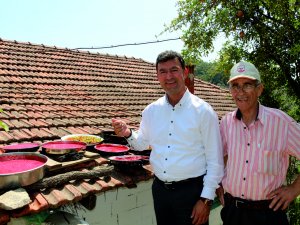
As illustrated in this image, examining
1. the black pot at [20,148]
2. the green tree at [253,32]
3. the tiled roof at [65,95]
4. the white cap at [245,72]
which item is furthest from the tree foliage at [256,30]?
the black pot at [20,148]

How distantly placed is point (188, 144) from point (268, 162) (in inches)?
28.1

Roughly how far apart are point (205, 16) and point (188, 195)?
3.08m

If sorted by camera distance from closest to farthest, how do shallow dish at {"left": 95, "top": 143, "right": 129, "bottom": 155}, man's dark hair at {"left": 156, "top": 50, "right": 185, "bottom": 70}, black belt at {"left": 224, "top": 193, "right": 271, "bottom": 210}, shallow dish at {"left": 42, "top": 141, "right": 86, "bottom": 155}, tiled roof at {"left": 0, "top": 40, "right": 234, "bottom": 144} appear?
black belt at {"left": 224, "top": 193, "right": 271, "bottom": 210}, man's dark hair at {"left": 156, "top": 50, "right": 185, "bottom": 70}, shallow dish at {"left": 42, "top": 141, "right": 86, "bottom": 155}, shallow dish at {"left": 95, "top": 143, "right": 129, "bottom": 155}, tiled roof at {"left": 0, "top": 40, "right": 234, "bottom": 144}

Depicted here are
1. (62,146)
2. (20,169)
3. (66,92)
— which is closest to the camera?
(20,169)

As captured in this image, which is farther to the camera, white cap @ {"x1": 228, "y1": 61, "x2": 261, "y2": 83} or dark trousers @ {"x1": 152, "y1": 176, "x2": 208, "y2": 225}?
dark trousers @ {"x1": 152, "y1": 176, "x2": 208, "y2": 225}

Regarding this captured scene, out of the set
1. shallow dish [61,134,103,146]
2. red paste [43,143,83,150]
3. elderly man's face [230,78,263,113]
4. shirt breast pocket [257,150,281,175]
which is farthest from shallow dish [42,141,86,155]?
shirt breast pocket [257,150,281,175]

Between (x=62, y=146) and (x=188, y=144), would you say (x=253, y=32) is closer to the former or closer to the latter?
(x=188, y=144)

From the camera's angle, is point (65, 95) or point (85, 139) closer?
point (85, 139)

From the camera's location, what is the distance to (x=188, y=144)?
275cm

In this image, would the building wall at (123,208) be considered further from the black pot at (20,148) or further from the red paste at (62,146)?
the black pot at (20,148)

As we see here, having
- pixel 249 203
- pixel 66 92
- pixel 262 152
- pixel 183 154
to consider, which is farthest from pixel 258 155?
pixel 66 92

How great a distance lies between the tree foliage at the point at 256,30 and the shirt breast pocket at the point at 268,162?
165 cm

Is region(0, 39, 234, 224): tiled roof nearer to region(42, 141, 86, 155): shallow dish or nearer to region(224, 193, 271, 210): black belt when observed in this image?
region(42, 141, 86, 155): shallow dish

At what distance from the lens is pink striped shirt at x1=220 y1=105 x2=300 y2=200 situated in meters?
2.53
